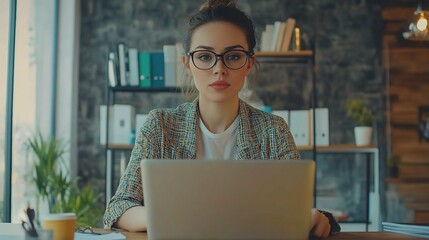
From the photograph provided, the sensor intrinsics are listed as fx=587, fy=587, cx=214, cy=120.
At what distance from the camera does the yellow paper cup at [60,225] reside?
133 cm

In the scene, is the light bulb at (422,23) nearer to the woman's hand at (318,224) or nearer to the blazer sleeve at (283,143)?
the blazer sleeve at (283,143)

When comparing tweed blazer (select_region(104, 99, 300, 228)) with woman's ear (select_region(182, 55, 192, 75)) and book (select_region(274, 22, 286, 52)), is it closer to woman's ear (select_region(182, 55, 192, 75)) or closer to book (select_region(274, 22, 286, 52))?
woman's ear (select_region(182, 55, 192, 75))

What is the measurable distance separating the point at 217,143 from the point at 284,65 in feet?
9.88

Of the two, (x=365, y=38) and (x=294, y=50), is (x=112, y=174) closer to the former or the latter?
(x=294, y=50)

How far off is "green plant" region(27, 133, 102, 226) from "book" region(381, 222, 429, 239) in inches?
110

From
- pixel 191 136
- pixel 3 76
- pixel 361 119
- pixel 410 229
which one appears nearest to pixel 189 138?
pixel 191 136

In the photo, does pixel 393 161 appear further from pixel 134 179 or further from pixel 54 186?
pixel 134 179

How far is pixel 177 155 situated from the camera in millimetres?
1848

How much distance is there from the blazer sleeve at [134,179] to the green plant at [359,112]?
295 centimetres

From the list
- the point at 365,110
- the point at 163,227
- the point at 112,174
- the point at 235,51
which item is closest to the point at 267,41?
the point at 365,110

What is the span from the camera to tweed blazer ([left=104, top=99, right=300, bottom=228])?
6.02 feet

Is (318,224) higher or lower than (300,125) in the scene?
lower

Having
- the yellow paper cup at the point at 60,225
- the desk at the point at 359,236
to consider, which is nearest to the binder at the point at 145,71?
the desk at the point at 359,236

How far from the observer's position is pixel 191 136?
1875mm
